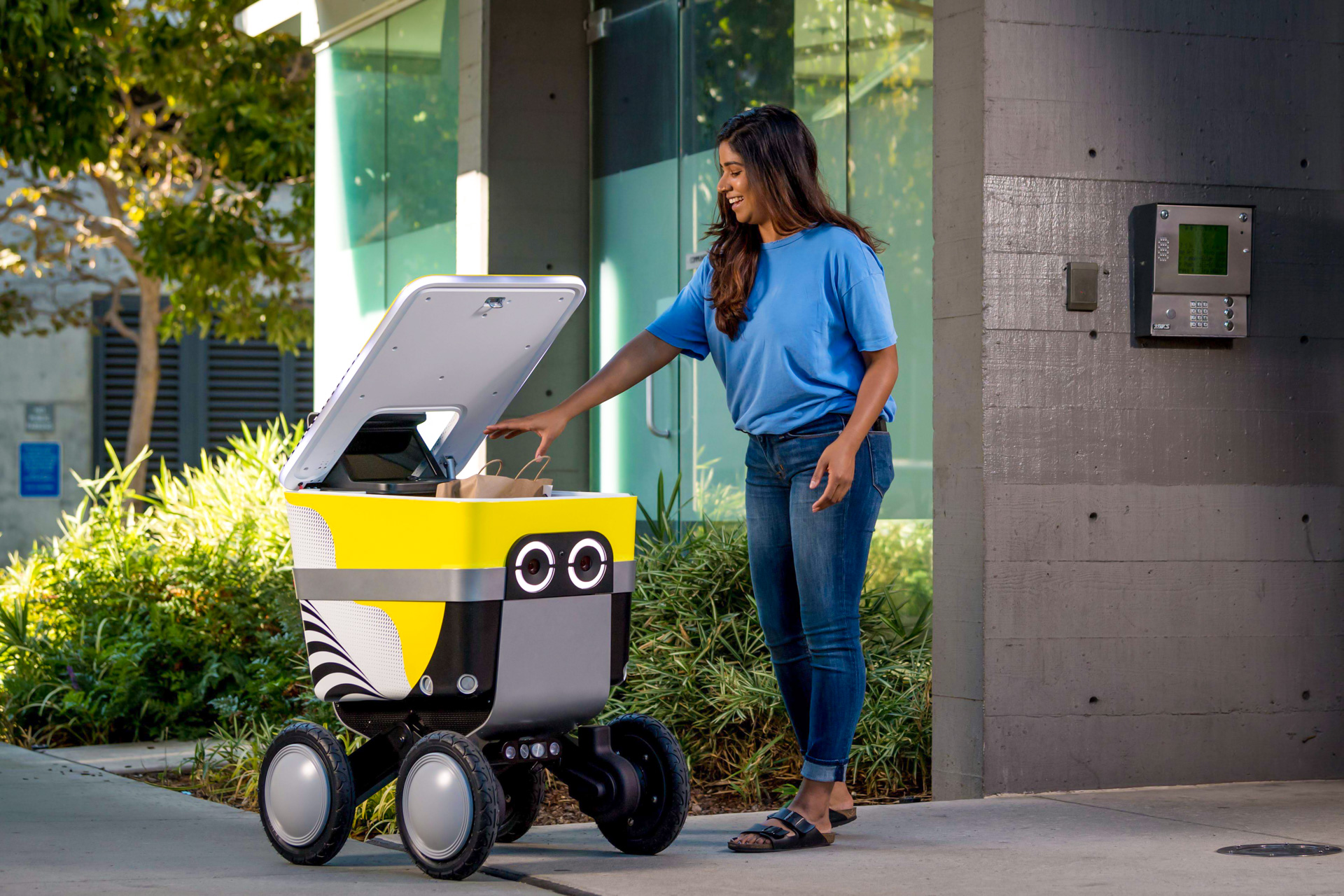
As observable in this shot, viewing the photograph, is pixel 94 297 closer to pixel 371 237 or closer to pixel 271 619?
pixel 371 237

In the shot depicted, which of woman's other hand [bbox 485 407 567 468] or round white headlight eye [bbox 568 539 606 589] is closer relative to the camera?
round white headlight eye [bbox 568 539 606 589]

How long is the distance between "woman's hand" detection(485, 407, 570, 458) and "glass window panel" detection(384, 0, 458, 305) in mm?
4966

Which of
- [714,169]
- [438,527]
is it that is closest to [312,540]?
[438,527]

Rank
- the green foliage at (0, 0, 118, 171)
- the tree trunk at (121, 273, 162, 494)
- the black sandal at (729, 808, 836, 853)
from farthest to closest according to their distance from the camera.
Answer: the tree trunk at (121, 273, 162, 494) < the green foliage at (0, 0, 118, 171) < the black sandal at (729, 808, 836, 853)

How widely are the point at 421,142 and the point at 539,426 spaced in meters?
5.83

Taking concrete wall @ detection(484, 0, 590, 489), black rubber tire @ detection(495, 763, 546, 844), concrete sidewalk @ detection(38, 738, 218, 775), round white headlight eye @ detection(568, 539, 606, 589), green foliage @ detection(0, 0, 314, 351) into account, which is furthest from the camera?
green foliage @ detection(0, 0, 314, 351)

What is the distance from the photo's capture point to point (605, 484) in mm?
8672

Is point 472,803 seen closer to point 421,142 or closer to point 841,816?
point 841,816

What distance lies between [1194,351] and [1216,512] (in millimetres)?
499

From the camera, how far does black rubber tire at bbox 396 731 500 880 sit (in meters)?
3.82

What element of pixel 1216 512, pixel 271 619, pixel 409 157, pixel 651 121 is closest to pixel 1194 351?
pixel 1216 512

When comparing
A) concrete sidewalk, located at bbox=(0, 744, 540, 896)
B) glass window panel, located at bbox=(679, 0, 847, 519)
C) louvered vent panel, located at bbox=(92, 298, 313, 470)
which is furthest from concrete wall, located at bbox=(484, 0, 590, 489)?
louvered vent panel, located at bbox=(92, 298, 313, 470)

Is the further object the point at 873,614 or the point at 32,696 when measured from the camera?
the point at 32,696

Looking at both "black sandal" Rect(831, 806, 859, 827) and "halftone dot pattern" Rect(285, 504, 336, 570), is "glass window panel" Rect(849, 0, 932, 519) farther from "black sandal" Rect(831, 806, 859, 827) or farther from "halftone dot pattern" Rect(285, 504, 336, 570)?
"halftone dot pattern" Rect(285, 504, 336, 570)
